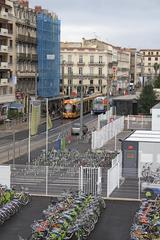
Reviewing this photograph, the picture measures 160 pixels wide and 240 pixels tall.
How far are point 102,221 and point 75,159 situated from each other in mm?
14269

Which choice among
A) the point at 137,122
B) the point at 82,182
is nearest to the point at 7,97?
the point at 137,122

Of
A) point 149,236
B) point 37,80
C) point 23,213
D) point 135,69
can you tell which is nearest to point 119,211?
point 23,213

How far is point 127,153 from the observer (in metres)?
32.1

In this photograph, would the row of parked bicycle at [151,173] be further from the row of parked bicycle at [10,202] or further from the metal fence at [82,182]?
the row of parked bicycle at [10,202]

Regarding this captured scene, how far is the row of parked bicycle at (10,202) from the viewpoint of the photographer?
21.3 metres

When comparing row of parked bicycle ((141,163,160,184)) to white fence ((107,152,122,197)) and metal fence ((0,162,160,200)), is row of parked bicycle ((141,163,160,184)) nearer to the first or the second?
metal fence ((0,162,160,200))

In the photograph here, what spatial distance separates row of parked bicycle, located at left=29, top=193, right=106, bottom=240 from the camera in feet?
58.6

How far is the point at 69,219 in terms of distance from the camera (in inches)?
747

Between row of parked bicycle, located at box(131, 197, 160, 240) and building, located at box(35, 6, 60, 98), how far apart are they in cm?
6327

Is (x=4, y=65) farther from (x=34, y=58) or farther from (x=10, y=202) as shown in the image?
(x=10, y=202)

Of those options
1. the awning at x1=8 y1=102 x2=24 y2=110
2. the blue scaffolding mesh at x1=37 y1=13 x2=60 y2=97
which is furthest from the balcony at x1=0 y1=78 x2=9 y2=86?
the blue scaffolding mesh at x1=37 y1=13 x2=60 y2=97

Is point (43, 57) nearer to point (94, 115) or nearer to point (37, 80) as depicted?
point (37, 80)

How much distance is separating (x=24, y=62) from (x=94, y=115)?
13.6 m

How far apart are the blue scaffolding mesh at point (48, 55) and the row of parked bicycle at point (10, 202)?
60.0 metres
